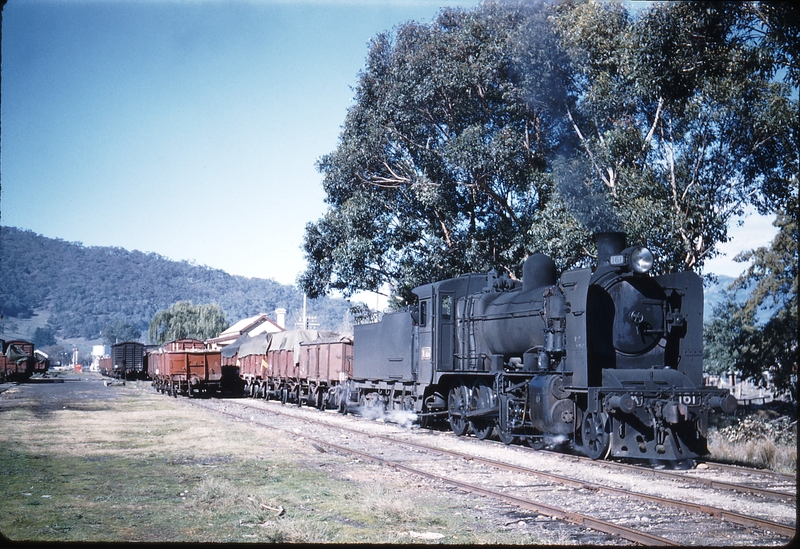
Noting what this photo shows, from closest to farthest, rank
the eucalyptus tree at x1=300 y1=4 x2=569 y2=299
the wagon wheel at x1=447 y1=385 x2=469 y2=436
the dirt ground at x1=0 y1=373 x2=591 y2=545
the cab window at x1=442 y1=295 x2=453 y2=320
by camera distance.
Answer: the dirt ground at x1=0 y1=373 x2=591 y2=545, the wagon wheel at x1=447 y1=385 x2=469 y2=436, the cab window at x1=442 y1=295 x2=453 y2=320, the eucalyptus tree at x1=300 y1=4 x2=569 y2=299

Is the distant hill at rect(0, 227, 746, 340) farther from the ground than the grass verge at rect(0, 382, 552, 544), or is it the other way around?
the distant hill at rect(0, 227, 746, 340)

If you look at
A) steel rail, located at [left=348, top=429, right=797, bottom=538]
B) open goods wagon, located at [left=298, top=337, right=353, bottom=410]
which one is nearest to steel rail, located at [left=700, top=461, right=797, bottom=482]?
steel rail, located at [left=348, top=429, right=797, bottom=538]

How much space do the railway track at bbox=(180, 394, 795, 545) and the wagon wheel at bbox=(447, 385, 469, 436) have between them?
5.57 ft

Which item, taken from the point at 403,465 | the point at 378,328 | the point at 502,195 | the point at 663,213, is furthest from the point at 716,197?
the point at 403,465

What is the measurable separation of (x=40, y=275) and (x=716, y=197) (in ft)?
619

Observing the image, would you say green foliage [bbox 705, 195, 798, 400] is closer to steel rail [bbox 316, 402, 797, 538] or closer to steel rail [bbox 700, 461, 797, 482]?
steel rail [bbox 700, 461, 797, 482]

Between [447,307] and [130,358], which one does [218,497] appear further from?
[130,358]

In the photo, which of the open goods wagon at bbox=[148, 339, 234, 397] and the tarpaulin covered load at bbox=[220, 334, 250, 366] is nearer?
the open goods wagon at bbox=[148, 339, 234, 397]

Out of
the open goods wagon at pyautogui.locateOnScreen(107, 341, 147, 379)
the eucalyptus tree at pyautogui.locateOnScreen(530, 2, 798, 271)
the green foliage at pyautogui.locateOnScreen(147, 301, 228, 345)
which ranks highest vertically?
the eucalyptus tree at pyautogui.locateOnScreen(530, 2, 798, 271)

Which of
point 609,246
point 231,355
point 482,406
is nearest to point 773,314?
point 482,406

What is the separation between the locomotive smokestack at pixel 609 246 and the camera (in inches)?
484

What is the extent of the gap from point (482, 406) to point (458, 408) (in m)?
1.31

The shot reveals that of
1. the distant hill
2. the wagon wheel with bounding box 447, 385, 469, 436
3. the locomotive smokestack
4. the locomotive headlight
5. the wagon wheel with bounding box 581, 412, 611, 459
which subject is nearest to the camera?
the wagon wheel with bounding box 581, 412, 611, 459

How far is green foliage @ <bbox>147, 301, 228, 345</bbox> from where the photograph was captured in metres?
82.6
